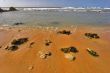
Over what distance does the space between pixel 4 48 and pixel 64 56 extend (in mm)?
3683

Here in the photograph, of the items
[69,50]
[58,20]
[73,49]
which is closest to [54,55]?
[69,50]

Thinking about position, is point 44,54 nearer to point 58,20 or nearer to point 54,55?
point 54,55

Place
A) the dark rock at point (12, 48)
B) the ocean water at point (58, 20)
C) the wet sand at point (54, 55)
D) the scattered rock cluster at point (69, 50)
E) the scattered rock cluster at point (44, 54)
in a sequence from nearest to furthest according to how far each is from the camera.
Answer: the wet sand at point (54, 55), the scattered rock cluster at point (44, 54), the scattered rock cluster at point (69, 50), the dark rock at point (12, 48), the ocean water at point (58, 20)

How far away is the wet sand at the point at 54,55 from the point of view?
11.2m

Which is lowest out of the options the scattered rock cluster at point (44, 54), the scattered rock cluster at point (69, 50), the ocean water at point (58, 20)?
the ocean water at point (58, 20)

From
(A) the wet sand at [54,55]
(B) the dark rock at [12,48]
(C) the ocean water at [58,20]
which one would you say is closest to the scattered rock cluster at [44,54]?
(A) the wet sand at [54,55]

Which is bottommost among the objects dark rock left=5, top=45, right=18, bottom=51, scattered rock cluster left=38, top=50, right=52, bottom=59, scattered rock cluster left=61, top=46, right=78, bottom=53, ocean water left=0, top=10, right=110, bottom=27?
ocean water left=0, top=10, right=110, bottom=27

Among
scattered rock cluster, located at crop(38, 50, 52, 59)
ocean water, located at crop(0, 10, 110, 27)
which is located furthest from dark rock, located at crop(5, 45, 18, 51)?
ocean water, located at crop(0, 10, 110, 27)

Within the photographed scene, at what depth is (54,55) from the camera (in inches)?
501

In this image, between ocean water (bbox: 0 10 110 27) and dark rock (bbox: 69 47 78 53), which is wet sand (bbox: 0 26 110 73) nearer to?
dark rock (bbox: 69 47 78 53)

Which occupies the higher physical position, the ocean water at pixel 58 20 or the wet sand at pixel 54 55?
the wet sand at pixel 54 55

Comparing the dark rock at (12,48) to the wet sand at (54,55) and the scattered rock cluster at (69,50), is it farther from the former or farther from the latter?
the scattered rock cluster at (69,50)

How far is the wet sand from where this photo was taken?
11164 mm

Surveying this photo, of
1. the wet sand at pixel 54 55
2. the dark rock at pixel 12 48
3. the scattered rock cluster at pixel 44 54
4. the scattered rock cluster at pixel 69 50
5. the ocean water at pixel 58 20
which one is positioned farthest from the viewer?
the ocean water at pixel 58 20
